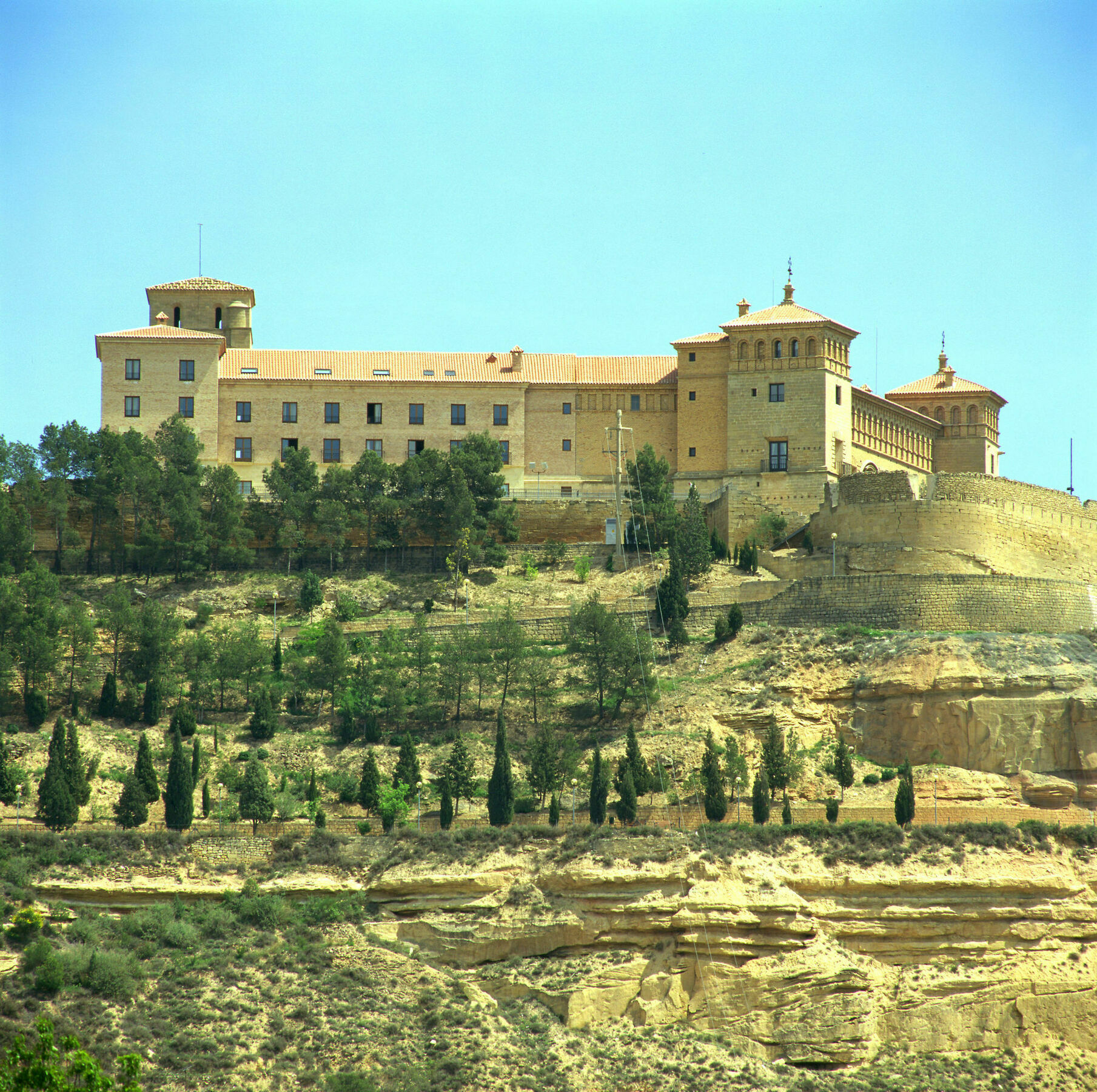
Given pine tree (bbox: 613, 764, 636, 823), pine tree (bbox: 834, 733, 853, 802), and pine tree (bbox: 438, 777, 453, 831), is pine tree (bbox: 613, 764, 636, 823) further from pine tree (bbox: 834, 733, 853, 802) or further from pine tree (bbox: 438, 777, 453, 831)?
pine tree (bbox: 834, 733, 853, 802)

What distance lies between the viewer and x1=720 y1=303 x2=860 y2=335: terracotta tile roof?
78000 millimetres

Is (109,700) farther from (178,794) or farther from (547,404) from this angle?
(547,404)

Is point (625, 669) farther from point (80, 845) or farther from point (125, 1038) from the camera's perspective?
point (125, 1038)

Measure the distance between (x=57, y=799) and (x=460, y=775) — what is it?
447 inches

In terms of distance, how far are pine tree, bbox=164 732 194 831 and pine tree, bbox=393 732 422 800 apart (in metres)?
6.14

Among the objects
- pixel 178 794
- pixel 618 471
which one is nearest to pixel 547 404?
pixel 618 471

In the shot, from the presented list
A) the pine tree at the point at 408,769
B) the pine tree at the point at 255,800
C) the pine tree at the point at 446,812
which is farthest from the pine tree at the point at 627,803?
the pine tree at the point at 255,800

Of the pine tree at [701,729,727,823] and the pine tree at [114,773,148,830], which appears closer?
the pine tree at [114,773,148,830]

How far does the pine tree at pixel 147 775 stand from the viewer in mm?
53438

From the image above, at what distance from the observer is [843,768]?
56.6m

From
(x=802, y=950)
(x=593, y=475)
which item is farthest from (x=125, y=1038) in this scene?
(x=593, y=475)

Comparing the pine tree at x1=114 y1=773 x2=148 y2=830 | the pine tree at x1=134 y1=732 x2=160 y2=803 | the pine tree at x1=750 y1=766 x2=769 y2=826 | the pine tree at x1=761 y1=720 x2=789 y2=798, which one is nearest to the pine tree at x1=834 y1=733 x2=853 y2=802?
the pine tree at x1=761 y1=720 x2=789 y2=798

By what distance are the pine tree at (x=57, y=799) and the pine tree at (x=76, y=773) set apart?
0.16 meters

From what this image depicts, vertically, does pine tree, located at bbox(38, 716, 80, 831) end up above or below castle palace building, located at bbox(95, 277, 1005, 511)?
below
